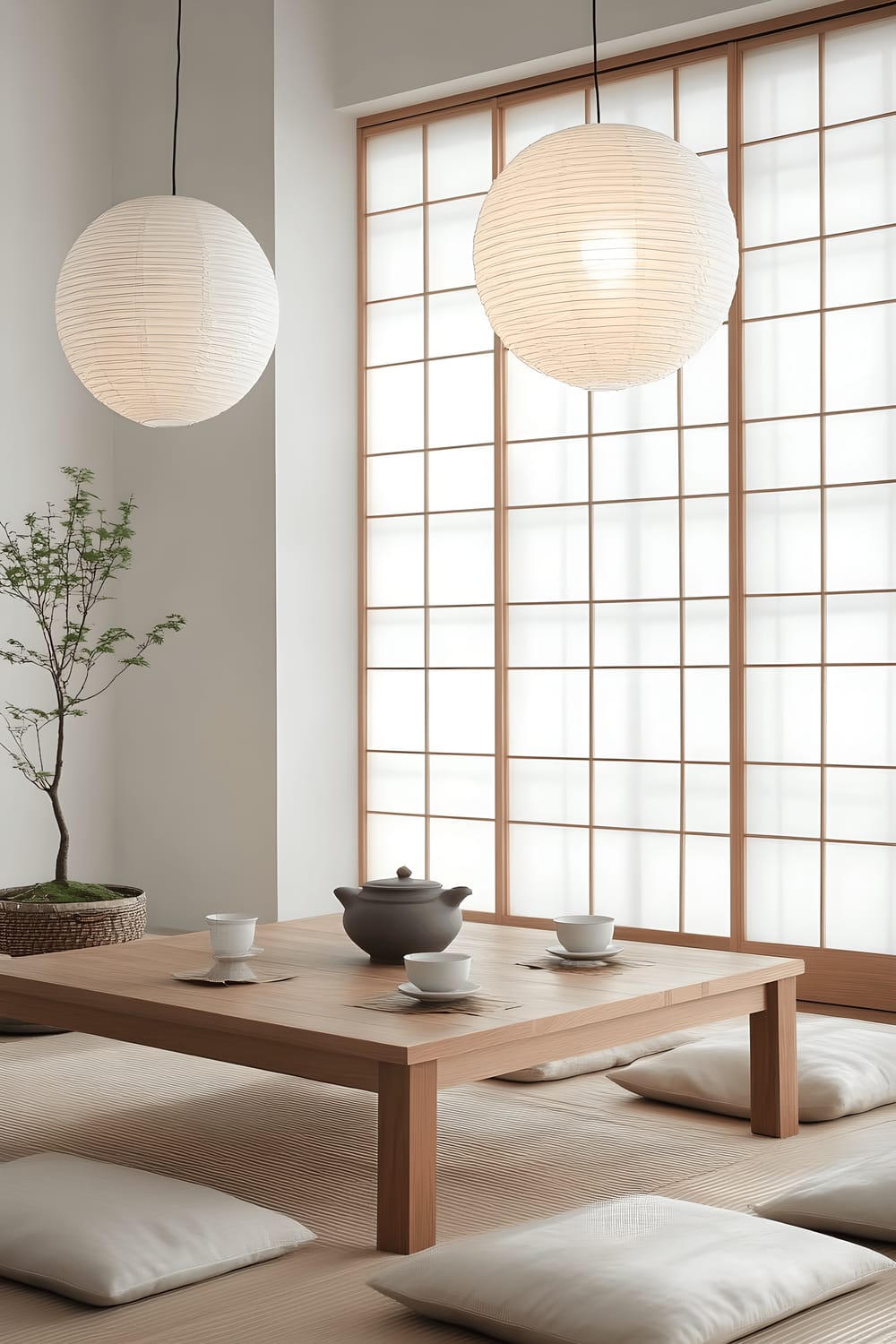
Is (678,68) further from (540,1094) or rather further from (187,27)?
(540,1094)

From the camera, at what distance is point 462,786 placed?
18.7ft

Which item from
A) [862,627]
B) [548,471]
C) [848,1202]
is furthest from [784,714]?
[848,1202]

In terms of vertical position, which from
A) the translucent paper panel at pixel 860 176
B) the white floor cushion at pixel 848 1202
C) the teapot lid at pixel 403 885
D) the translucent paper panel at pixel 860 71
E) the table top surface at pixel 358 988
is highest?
the translucent paper panel at pixel 860 71

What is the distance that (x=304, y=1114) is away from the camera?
345 centimetres

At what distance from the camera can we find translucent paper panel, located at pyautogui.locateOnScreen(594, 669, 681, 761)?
5.17 metres

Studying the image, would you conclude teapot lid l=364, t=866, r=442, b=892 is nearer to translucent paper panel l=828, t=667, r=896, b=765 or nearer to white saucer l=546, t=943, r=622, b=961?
white saucer l=546, t=943, r=622, b=961

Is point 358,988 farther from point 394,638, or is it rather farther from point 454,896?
point 394,638

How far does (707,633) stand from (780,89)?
1696mm

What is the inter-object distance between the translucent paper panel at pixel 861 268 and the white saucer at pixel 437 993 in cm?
282

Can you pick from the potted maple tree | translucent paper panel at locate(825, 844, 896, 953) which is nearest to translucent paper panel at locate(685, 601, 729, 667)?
translucent paper panel at locate(825, 844, 896, 953)

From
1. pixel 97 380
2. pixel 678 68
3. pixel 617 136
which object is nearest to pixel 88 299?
pixel 97 380

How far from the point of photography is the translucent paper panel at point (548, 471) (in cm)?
539

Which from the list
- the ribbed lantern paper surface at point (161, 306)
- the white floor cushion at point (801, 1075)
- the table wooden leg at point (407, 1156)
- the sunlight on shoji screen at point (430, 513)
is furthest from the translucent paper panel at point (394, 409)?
the table wooden leg at point (407, 1156)

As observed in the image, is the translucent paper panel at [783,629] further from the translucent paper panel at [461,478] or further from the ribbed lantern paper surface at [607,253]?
the ribbed lantern paper surface at [607,253]
